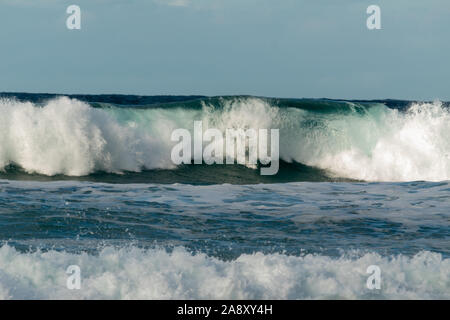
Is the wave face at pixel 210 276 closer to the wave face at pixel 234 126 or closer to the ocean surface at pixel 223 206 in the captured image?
the ocean surface at pixel 223 206

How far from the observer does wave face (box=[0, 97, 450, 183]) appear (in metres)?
16.7

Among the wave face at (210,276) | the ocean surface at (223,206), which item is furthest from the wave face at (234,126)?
the wave face at (210,276)

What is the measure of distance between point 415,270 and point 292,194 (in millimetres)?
5590

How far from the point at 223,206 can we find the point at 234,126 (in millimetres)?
9923

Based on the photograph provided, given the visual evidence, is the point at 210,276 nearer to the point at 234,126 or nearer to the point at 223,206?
the point at 223,206

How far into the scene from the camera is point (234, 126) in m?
20.3

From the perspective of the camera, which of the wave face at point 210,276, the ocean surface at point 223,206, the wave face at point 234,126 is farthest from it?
A: the wave face at point 234,126

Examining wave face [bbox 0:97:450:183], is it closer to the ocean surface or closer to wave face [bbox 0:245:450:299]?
the ocean surface

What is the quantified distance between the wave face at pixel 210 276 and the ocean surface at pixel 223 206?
17 millimetres

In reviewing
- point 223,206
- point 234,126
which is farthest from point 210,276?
point 234,126

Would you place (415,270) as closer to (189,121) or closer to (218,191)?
(218,191)

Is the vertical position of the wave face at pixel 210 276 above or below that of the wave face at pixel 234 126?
below

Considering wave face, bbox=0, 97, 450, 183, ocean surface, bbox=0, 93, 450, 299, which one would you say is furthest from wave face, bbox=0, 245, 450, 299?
wave face, bbox=0, 97, 450, 183

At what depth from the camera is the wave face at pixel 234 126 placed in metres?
16.7
